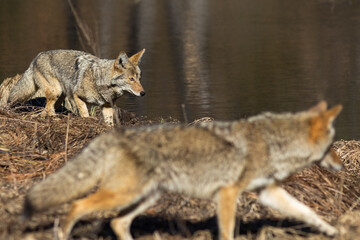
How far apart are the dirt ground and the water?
216 inches

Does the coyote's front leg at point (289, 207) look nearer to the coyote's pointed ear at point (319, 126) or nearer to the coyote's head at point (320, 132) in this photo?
the coyote's head at point (320, 132)

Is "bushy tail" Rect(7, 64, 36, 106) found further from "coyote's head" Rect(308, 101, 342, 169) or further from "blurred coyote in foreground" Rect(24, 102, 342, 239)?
"coyote's head" Rect(308, 101, 342, 169)

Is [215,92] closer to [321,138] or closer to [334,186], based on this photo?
[334,186]

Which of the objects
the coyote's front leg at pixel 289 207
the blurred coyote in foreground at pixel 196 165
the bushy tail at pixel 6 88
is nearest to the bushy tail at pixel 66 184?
the blurred coyote in foreground at pixel 196 165

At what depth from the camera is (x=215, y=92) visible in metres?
18.1

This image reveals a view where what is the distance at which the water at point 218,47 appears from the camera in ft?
55.7

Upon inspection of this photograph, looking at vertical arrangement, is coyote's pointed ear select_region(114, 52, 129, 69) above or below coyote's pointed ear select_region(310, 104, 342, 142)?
below

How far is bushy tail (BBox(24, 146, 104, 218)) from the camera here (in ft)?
17.9

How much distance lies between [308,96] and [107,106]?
680cm

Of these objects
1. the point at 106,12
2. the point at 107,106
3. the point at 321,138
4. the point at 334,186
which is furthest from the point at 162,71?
the point at 106,12

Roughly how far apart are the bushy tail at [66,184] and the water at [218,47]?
27.7 feet

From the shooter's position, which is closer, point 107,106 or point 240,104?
point 107,106

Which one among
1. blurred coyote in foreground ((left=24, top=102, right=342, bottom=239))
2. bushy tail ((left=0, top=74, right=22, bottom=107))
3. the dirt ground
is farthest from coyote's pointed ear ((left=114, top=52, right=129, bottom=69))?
blurred coyote in foreground ((left=24, top=102, right=342, bottom=239))

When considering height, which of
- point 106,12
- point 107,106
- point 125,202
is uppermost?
point 125,202
